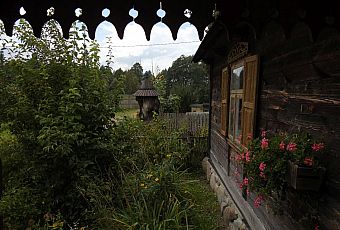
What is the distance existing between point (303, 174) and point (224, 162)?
3562mm

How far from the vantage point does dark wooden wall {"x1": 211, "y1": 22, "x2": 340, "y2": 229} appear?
69.1 inches

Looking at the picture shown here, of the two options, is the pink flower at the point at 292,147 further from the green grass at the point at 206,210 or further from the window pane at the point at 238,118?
the green grass at the point at 206,210

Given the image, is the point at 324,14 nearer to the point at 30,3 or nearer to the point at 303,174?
the point at 303,174

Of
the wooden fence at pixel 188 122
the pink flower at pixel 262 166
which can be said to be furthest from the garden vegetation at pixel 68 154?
the wooden fence at pixel 188 122

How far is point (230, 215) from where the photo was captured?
4.21 metres

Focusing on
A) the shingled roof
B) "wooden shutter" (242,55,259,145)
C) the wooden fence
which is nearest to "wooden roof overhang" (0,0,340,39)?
"wooden shutter" (242,55,259,145)

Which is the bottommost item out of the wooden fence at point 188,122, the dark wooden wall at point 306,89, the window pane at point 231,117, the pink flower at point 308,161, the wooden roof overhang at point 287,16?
the wooden fence at point 188,122

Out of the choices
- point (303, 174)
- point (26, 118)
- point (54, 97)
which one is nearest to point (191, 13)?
point (303, 174)

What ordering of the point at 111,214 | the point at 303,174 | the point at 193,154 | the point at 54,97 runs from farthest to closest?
the point at 193,154 < the point at 54,97 < the point at 111,214 < the point at 303,174

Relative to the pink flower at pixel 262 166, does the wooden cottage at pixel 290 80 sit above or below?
above

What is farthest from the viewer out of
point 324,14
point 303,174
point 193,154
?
point 193,154

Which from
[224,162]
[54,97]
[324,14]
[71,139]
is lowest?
[224,162]

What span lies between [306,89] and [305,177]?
2.35 feet

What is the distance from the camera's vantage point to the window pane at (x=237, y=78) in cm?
398
